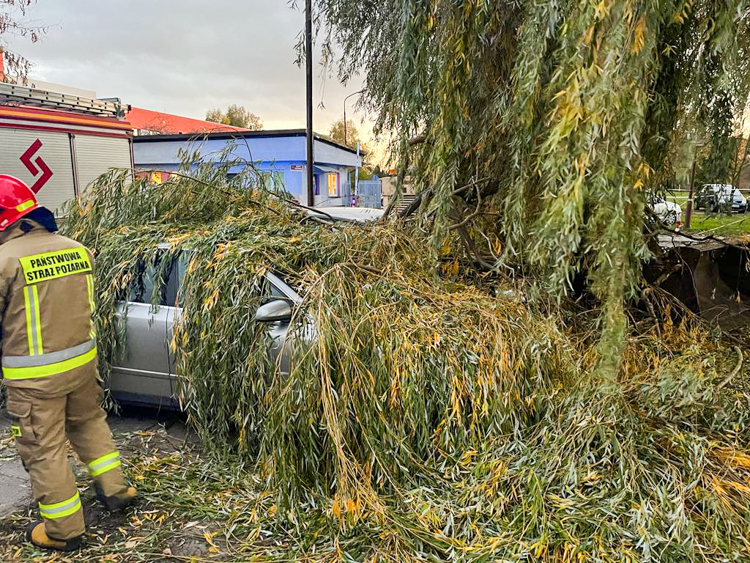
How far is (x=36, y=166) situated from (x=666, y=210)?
826 cm

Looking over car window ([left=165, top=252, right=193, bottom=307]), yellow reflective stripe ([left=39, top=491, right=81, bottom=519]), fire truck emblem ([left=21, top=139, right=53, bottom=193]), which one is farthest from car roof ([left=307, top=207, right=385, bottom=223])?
fire truck emblem ([left=21, top=139, right=53, bottom=193])

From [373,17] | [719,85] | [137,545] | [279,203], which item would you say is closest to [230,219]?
[279,203]

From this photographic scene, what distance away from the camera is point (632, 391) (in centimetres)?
335

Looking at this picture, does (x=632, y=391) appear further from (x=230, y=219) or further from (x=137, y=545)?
(x=230, y=219)

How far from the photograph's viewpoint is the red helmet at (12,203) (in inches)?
113

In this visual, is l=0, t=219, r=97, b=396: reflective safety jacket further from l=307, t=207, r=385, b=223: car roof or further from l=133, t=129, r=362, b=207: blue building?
l=133, t=129, r=362, b=207: blue building

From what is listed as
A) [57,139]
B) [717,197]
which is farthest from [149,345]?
[57,139]

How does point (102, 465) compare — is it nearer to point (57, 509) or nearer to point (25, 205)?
point (57, 509)

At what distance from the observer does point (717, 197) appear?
443 cm

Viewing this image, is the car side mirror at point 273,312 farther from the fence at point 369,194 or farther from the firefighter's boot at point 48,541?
the fence at point 369,194

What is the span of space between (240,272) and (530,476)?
2.31 m

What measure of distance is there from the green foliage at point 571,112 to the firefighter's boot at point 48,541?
3043 millimetres

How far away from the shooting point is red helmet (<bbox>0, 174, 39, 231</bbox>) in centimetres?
288

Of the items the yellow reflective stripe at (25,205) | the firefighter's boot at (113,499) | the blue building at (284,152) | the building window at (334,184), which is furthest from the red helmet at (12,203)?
the building window at (334,184)
